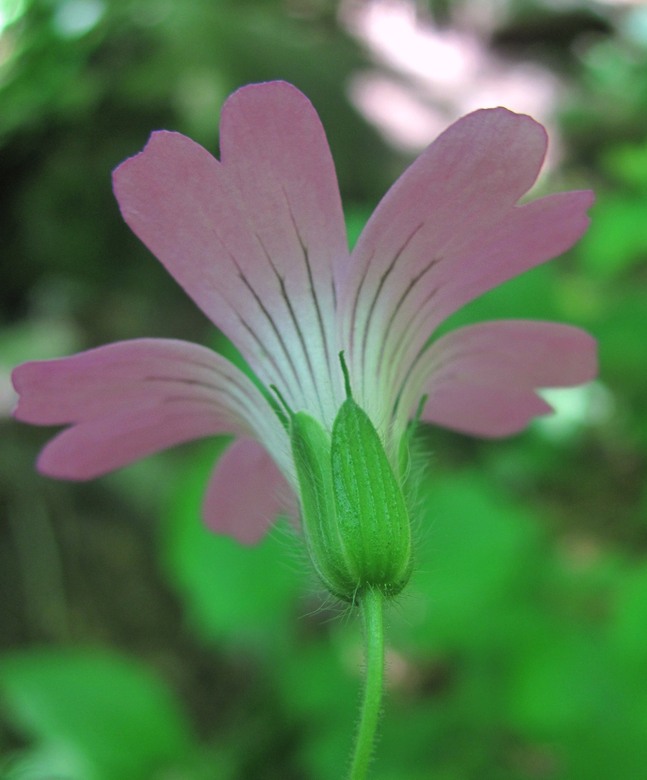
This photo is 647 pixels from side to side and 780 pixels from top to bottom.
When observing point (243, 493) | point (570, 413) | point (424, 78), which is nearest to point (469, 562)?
point (243, 493)

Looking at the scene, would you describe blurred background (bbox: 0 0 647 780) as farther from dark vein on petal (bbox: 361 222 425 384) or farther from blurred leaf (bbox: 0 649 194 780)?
dark vein on petal (bbox: 361 222 425 384)

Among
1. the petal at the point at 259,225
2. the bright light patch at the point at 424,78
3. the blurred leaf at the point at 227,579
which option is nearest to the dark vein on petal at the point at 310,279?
the petal at the point at 259,225

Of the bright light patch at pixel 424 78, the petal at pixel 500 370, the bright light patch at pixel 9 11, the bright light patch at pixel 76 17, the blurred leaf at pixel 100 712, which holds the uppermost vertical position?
the bright light patch at pixel 424 78

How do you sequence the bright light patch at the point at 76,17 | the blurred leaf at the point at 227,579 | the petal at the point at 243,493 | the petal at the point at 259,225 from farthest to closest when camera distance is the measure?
1. the blurred leaf at the point at 227,579
2. the bright light patch at the point at 76,17
3. the petal at the point at 243,493
4. the petal at the point at 259,225

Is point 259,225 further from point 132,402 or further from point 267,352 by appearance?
point 132,402

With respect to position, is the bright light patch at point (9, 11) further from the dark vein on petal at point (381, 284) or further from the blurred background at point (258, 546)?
the dark vein on petal at point (381, 284)

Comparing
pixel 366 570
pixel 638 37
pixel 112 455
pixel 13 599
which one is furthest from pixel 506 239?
pixel 638 37

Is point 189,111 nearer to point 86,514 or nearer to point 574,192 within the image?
point 86,514
